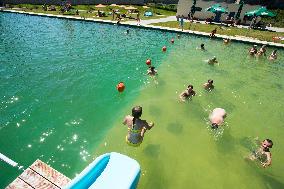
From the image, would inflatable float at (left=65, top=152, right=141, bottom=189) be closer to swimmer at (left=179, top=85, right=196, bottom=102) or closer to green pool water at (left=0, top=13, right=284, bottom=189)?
green pool water at (left=0, top=13, right=284, bottom=189)

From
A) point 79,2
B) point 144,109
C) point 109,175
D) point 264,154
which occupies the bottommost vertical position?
point 144,109

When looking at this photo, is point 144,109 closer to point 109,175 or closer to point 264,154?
point 264,154

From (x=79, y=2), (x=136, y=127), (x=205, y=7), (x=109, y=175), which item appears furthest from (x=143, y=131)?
(x=79, y=2)

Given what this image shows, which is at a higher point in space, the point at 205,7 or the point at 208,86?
the point at 205,7

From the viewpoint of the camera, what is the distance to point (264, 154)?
29.2ft

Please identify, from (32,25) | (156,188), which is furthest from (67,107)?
(32,25)

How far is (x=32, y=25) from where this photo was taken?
29.9 m

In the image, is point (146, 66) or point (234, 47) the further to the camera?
point (234, 47)

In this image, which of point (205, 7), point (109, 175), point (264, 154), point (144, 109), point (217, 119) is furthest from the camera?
point (205, 7)

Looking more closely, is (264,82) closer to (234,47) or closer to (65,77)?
(234,47)

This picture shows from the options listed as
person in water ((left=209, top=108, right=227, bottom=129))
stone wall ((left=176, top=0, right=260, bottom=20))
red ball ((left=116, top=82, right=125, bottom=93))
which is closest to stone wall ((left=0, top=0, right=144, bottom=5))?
stone wall ((left=176, top=0, right=260, bottom=20))

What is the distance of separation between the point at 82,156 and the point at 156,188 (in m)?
2.81

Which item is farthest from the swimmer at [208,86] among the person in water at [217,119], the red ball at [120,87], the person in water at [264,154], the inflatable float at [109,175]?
the inflatable float at [109,175]

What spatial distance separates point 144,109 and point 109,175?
6522 mm
